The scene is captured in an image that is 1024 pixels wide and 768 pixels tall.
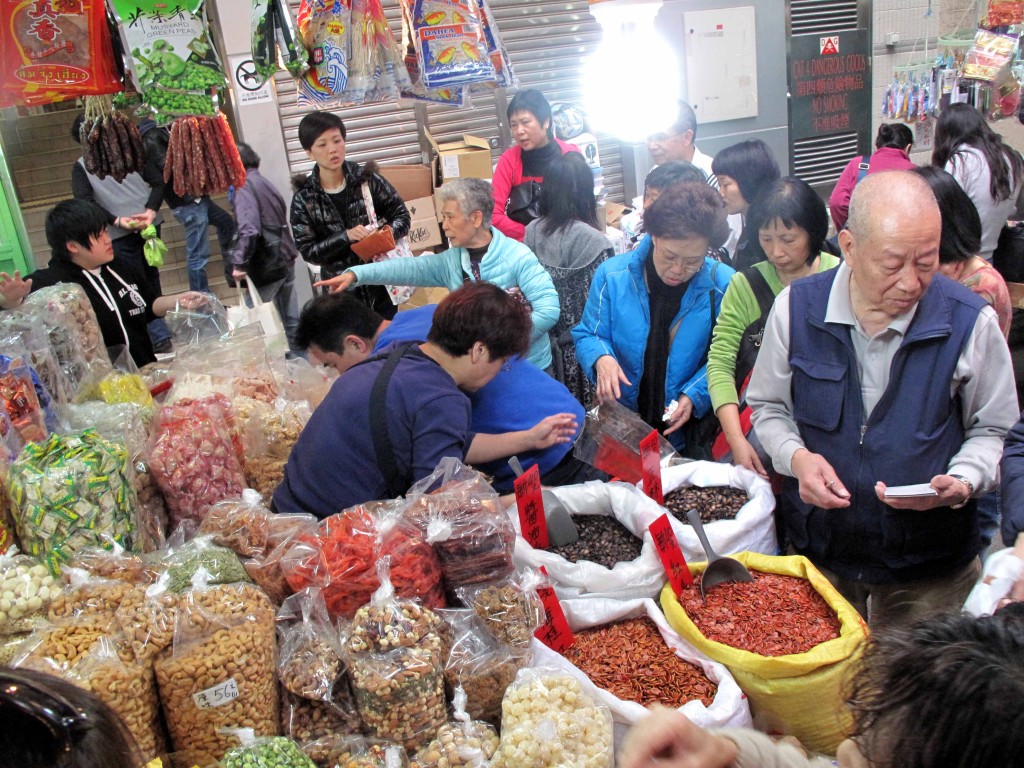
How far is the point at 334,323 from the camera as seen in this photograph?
9.23 feet

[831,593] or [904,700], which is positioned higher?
[904,700]

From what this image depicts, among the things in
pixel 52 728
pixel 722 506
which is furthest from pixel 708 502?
pixel 52 728

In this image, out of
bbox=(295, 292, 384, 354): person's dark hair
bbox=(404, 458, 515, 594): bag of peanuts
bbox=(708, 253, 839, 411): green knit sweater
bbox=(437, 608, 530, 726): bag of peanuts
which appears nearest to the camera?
bbox=(437, 608, 530, 726): bag of peanuts

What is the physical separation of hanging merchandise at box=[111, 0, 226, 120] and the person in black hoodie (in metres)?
0.86

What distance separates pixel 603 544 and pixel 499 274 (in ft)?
5.38

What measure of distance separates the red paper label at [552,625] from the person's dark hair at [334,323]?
53.9 inches

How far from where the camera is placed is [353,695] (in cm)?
149

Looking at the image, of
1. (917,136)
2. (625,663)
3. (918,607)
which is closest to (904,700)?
(625,663)

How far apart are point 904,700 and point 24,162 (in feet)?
29.5

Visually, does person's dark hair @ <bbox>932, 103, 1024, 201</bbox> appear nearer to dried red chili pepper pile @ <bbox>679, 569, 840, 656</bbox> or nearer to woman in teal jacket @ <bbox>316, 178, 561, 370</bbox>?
woman in teal jacket @ <bbox>316, 178, 561, 370</bbox>

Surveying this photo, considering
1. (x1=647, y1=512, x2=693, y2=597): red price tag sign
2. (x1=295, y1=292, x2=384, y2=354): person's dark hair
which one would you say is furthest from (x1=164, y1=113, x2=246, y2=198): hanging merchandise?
(x1=647, y1=512, x2=693, y2=597): red price tag sign

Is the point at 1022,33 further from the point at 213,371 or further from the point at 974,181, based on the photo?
the point at 213,371

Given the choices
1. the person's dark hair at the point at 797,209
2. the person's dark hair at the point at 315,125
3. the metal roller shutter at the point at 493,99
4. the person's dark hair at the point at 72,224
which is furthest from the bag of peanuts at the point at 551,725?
the metal roller shutter at the point at 493,99

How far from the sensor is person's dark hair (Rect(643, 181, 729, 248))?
99.3 inches
